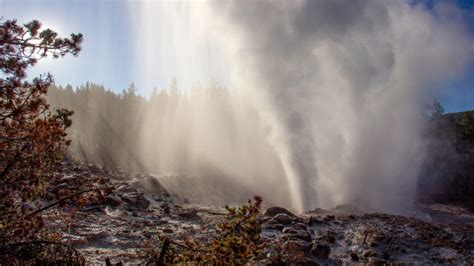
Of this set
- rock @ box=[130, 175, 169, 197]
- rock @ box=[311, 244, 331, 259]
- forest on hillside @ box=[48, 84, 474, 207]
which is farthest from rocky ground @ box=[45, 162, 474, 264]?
forest on hillside @ box=[48, 84, 474, 207]

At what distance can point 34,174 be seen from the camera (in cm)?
441

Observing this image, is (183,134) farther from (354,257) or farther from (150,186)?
(354,257)

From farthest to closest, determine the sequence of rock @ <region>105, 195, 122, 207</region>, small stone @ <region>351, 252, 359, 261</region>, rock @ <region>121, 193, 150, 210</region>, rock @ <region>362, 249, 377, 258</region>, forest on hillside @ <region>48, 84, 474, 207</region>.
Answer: forest on hillside @ <region>48, 84, 474, 207</region> → rock @ <region>121, 193, 150, 210</region> → rock @ <region>105, 195, 122, 207</region> → rock @ <region>362, 249, 377, 258</region> → small stone @ <region>351, 252, 359, 261</region>

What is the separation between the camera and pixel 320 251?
1044 cm

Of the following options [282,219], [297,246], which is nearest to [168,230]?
[297,246]

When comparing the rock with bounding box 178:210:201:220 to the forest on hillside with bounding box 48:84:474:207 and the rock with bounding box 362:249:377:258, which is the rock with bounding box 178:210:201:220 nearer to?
the rock with bounding box 362:249:377:258

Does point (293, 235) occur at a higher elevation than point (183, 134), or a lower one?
lower

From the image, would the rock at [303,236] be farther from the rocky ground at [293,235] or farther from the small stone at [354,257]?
the small stone at [354,257]

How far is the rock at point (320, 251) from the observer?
1038 cm

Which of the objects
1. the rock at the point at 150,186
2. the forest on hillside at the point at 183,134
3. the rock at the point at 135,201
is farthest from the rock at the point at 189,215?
the forest on hillside at the point at 183,134

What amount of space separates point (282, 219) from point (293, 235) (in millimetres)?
2158

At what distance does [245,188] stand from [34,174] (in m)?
23.2

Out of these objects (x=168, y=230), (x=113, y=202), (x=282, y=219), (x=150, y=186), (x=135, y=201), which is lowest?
(x=168, y=230)

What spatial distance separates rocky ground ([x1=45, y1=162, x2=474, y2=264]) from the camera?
9953 millimetres
